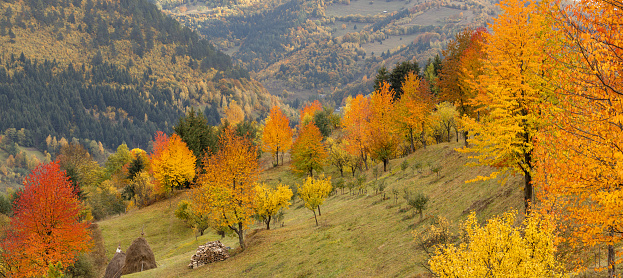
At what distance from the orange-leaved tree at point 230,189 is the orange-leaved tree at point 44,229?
1309 cm

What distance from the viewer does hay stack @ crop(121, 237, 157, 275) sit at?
122ft

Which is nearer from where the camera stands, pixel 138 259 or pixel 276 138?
pixel 138 259

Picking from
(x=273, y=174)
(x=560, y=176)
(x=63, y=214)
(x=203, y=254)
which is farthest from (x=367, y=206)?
(x=273, y=174)

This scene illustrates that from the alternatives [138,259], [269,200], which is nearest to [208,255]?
[138,259]

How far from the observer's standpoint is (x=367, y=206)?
38.5 meters

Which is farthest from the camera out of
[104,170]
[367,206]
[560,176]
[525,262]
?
[104,170]

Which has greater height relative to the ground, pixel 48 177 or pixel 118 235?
pixel 48 177

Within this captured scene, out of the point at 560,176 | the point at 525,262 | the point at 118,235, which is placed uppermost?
the point at 560,176

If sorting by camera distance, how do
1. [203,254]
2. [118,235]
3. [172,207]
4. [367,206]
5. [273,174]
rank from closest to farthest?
[203,254] → [367,206] → [118,235] → [172,207] → [273,174]

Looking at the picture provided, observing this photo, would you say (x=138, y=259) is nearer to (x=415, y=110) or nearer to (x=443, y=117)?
(x=415, y=110)

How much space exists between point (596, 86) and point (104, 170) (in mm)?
119095

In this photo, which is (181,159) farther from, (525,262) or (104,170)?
(525,262)

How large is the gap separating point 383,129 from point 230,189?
1379 inches

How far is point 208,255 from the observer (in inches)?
1406
